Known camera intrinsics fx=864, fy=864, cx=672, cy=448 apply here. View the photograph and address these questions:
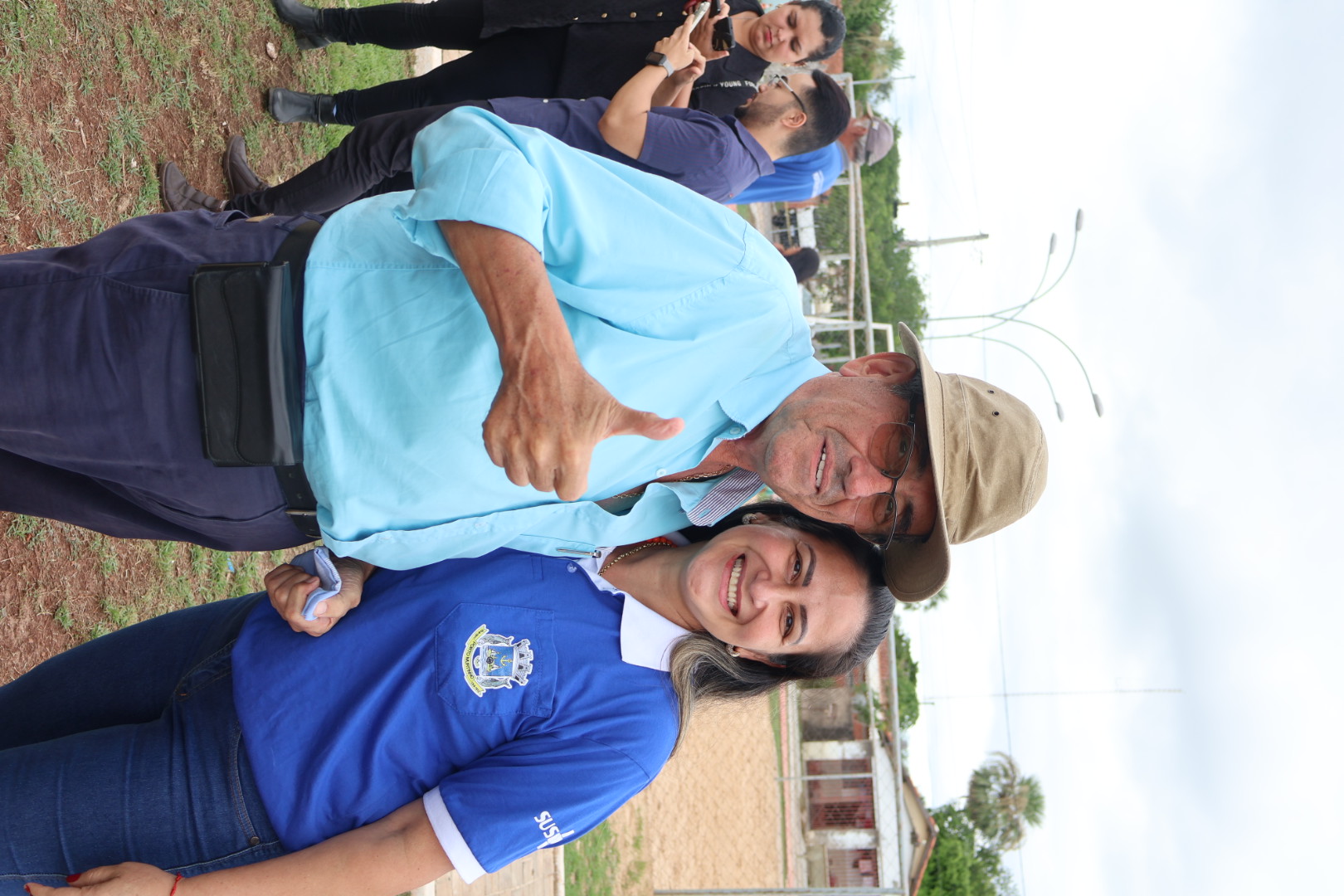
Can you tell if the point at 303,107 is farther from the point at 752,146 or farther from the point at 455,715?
the point at 455,715

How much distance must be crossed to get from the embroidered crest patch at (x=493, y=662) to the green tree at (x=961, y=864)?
2304 cm

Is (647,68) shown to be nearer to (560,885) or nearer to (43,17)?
(43,17)

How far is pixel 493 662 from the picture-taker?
2.15m

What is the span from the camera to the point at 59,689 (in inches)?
92.1

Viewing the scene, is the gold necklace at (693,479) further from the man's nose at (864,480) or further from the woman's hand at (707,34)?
the woman's hand at (707,34)

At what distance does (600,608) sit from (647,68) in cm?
225

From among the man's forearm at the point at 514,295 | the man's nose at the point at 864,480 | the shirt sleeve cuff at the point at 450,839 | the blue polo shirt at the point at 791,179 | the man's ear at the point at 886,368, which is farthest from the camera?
the blue polo shirt at the point at 791,179

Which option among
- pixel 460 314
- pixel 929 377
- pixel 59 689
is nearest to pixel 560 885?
pixel 59 689

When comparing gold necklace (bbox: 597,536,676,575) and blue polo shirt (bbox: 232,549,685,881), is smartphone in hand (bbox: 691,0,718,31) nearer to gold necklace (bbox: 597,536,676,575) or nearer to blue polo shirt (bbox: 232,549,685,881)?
gold necklace (bbox: 597,536,676,575)

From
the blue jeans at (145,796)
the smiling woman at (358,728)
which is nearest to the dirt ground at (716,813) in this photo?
the smiling woman at (358,728)

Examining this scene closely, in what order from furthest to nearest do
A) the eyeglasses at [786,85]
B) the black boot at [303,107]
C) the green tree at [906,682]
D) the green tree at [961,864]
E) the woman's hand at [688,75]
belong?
the green tree at [961,864], the green tree at [906,682], the black boot at [303,107], the eyeglasses at [786,85], the woman's hand at [688,75]

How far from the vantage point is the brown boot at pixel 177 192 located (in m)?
4.02

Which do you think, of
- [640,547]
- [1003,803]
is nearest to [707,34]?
[640,547]

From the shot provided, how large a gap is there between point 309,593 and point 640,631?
857mm
